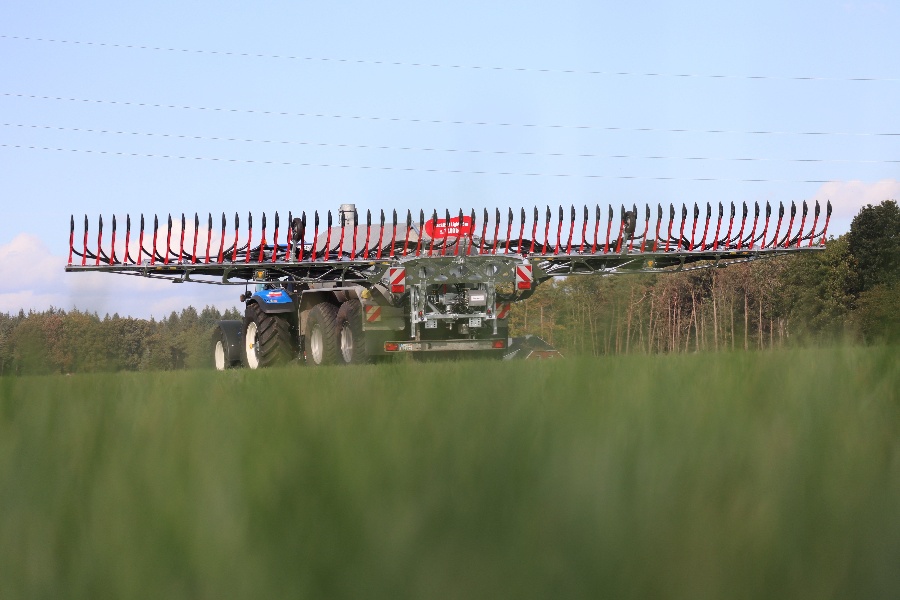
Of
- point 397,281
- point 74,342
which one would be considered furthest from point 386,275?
point 74,342

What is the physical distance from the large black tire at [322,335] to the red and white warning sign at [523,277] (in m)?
2.57

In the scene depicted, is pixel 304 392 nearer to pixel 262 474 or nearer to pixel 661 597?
pixel 262 474

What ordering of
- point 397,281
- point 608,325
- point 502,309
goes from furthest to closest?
1. point 502,309
2. point 397,281
3. point 608,325

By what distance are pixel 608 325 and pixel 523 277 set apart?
12.4 m

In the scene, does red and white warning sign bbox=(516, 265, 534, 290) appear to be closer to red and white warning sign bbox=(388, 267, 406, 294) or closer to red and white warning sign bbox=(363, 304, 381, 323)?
red and white warning sign bbox=(388, 267, 406, 294)

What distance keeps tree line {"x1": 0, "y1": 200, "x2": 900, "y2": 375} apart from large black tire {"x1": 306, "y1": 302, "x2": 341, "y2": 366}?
10615 millimetres

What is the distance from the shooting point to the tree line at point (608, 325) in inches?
82.7

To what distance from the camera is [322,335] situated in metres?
14.5

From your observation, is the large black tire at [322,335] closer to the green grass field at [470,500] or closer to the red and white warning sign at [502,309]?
the red and white warning sign at [502,309]

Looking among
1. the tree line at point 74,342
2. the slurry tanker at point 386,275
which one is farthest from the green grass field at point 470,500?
the slurry tanker at point 386,275

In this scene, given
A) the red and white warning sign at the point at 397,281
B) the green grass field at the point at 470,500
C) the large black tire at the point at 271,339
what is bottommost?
the large black tire at the point at 271,339

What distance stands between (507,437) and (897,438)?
0.72 meters

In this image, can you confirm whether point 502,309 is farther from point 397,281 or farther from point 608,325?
point 608,325

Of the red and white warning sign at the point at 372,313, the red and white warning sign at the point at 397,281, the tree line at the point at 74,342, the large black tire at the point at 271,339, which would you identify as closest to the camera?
the tree line at the point at 74,342
